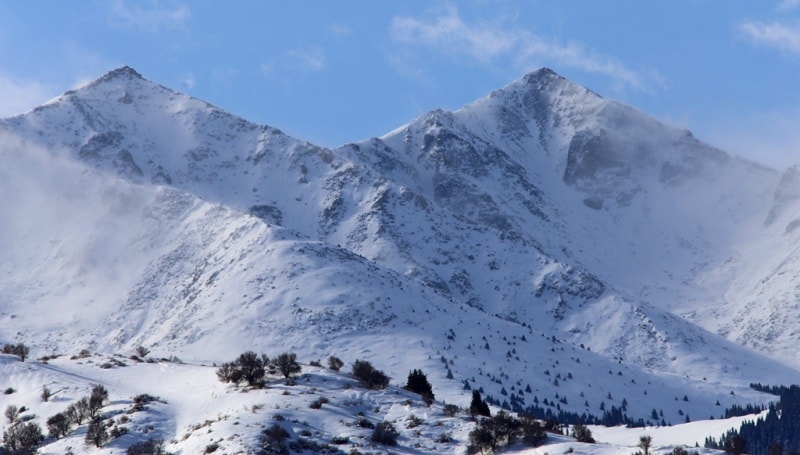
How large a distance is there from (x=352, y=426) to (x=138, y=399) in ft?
61.0

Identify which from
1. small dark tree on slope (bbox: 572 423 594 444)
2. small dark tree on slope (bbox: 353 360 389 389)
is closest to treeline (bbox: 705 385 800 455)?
small dark tree on slope (bbox: 353 360 389 389)

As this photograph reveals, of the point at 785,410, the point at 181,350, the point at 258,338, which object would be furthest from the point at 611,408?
the point at 181,350

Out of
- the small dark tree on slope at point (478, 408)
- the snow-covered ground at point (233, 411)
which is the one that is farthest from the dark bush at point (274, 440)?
the small dark tree on slope at point (478, 408)

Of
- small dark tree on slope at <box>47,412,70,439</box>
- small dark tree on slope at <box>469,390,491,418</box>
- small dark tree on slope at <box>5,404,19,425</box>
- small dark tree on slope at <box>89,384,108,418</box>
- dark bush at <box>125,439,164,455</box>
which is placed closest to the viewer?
Result: dark bush at <box>125,439,164,455</box>

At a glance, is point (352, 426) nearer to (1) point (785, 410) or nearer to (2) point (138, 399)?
(2) point (138, 399)

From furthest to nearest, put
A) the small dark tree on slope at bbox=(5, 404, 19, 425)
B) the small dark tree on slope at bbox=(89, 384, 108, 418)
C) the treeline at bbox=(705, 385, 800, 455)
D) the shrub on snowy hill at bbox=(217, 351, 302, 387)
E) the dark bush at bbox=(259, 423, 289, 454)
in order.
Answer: the treeline at bbox=(705, 385, 800, 455) → the shrub on snowy hill at bbox=(217, 351, 302, 387) → the small dark tree on slope at bbox=(5, 404, 19, 425) → the small dark tree on slope at bbox=(89, 384, 108, 418) → the dark bush at bbox=(259, 423, 289, 454)

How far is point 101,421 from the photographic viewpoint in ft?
231

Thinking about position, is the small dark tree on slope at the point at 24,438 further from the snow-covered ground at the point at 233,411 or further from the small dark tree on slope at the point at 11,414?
the small dark tree on slope at the point at 11,414

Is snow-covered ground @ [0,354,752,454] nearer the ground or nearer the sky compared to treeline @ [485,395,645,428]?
nearer the sky

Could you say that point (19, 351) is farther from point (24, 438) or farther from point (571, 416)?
point (571, 416)

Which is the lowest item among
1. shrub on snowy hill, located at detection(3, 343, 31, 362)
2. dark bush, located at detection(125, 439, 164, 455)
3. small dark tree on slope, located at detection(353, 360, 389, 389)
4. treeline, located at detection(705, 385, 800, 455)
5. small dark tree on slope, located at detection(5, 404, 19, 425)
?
treeline, located at detection(705, 385, 800, 455)

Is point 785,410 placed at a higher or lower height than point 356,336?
lower

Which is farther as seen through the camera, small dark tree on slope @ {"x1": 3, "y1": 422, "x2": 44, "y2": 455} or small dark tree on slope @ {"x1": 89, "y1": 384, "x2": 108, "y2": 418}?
small dark tree on slope @ {"x1": 89, "y1": 384, "x2": 108, "y2": 418}

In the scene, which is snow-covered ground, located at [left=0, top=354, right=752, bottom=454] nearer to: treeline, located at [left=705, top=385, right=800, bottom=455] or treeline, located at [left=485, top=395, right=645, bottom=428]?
treeline, located at [left=705, top=385, right=800, bottom=455]
